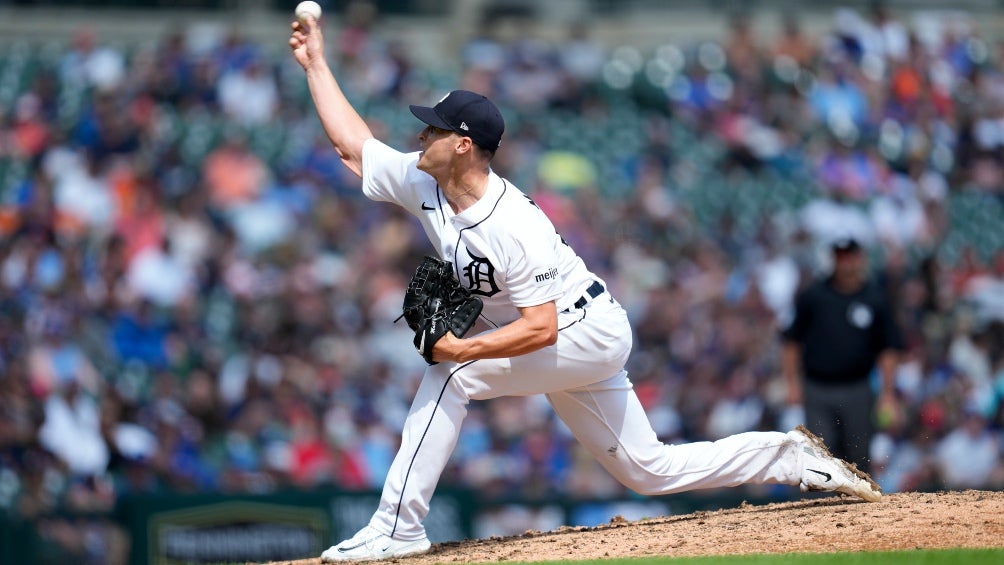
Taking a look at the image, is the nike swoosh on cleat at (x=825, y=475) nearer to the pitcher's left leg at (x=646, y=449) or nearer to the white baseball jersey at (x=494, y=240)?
the pitcher's left leg at (x=646, y=449)

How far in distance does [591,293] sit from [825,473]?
1532 millimetres

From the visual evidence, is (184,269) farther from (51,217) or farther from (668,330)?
(668,330)

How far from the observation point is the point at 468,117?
5.71 metres

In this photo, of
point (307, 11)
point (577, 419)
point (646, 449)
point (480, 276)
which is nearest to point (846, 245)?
point (646, 449)

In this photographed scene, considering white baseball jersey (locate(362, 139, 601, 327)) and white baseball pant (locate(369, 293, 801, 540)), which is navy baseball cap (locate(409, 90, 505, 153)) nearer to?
white baseball jersey (locate(362, 139, 601, 327))

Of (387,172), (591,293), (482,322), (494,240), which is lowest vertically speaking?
(482,322)

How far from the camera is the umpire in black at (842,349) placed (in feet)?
28.4

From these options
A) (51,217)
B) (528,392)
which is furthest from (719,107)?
(528,392)

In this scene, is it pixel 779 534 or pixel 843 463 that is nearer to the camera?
pixel 779 534

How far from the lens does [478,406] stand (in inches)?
462

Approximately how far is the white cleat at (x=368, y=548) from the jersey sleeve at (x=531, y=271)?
3.86 feet

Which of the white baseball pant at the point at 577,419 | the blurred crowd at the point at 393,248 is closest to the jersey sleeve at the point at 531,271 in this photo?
the white baseball pant at the point at 577,419

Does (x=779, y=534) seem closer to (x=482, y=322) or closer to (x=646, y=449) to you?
(x=646, y=449)

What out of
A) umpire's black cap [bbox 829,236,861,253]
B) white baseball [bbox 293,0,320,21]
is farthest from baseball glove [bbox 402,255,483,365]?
umpire's black cap [bbox 829,236,861,253]
